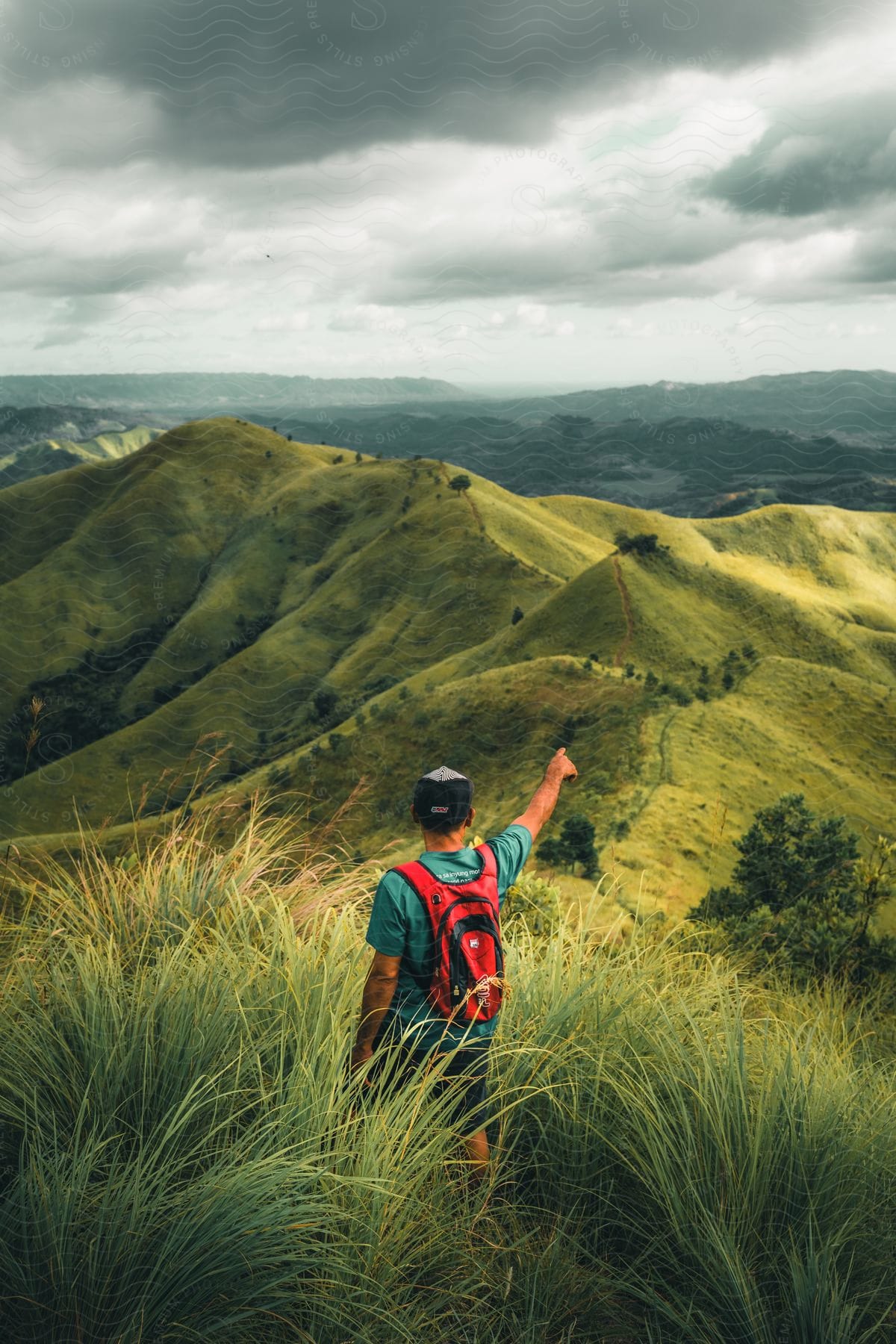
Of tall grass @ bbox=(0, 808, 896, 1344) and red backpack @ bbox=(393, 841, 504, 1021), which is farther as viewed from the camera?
red backpack @ bbox=(393, 841, 504, 1021)

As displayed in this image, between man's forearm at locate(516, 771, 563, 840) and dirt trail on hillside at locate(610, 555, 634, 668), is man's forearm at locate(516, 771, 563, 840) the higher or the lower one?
the higher one

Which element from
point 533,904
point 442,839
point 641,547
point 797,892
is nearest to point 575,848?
point 797,892

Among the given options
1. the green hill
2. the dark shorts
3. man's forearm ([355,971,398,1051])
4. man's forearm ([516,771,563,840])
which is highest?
man's forearm ([516,771,563,840])

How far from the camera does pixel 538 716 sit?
37.1m

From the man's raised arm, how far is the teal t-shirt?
18.7 inches

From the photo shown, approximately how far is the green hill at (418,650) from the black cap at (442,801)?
111cm

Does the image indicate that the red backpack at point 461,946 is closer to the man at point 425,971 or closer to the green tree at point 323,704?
the man at point 425,971

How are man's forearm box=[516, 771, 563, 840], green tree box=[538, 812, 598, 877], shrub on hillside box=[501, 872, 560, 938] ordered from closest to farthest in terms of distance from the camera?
man's forearm box=[516, 771, 563, 840]
shrub on hillside box=[501, 872, 560, 938]
green tree box=[538, 812, 598, 877]

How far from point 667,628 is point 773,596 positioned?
46.2 feet

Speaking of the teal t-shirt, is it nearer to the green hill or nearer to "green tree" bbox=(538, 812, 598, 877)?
the green hill

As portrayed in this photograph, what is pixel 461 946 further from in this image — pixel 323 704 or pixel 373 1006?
pixel 323 704

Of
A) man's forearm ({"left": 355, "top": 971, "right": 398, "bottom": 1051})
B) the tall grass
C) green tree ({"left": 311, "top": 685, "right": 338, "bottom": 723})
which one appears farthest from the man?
green tree ({"left": 311, "top": 685, "right": 338, "bottom": 723})

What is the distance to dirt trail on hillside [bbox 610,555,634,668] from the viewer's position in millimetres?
45844

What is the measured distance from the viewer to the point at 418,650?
76.1m
